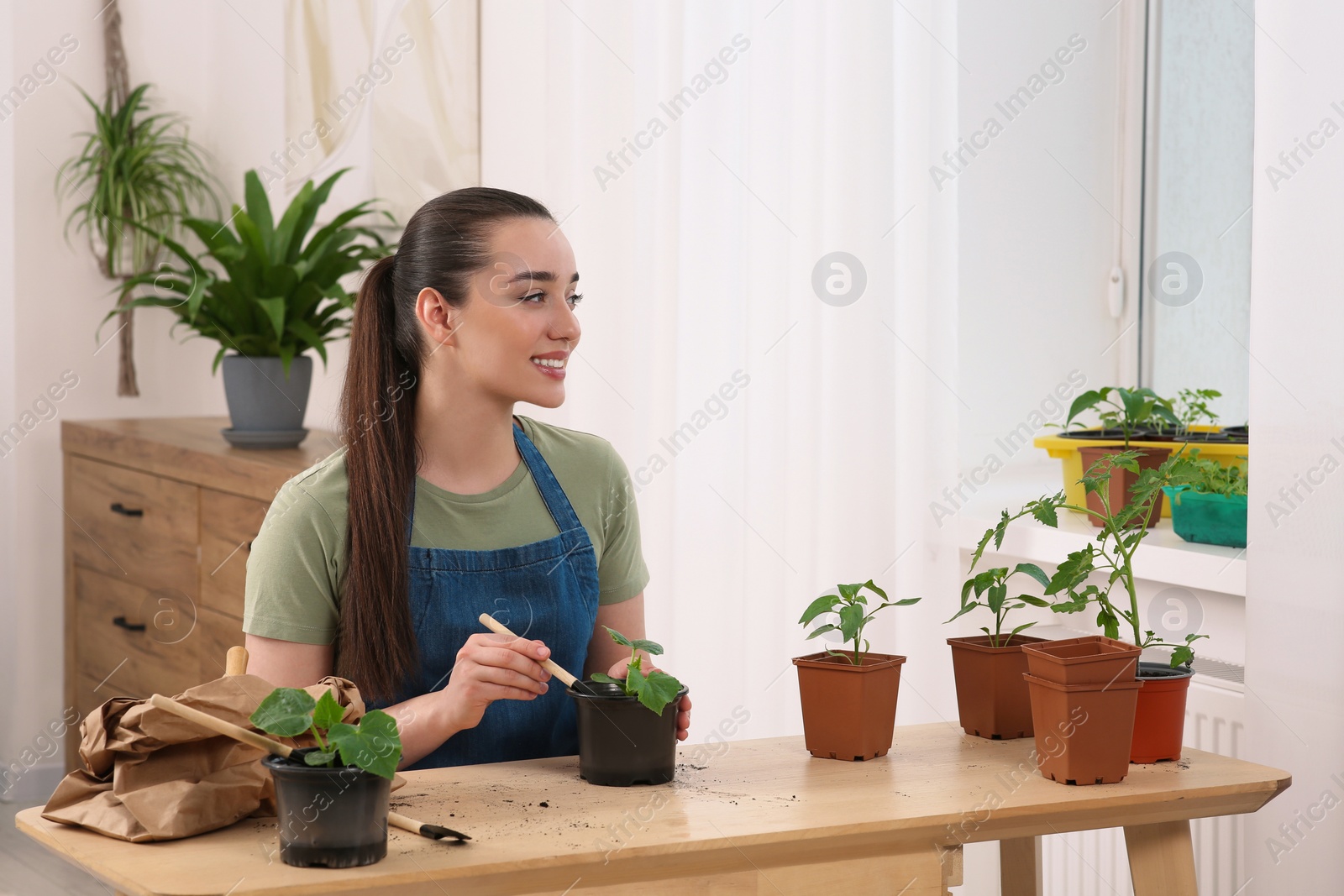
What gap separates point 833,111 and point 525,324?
0.82 metres

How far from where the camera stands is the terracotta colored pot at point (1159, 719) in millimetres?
1398

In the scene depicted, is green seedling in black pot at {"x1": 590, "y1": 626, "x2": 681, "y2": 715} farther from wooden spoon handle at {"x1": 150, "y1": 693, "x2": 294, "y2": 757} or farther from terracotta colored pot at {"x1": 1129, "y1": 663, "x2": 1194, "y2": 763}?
terracotta colored pot at {"x1": 1129, "y1": 663, "x2": 1194, "y2": 763}

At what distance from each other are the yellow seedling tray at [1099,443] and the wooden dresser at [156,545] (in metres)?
1.61

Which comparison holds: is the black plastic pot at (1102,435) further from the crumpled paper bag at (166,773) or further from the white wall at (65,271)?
the white wall at (65,271)

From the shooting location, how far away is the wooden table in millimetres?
1093

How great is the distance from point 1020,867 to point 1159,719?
1.31ft

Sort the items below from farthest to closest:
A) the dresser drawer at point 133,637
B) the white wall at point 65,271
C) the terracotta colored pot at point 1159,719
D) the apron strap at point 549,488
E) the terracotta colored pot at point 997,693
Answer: the white wall at point 65,271 → the dresser drawer at point 133,637 → the apron strap at point 549,488 → the terracotta colored pot at point 997,693 → the terracotta colored pot at point 1159,719

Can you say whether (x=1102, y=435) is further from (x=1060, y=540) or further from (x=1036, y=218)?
(x=1036, y=218)

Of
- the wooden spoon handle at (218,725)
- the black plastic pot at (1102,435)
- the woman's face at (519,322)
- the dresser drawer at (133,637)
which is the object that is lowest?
the dresser drawer at (133,637)

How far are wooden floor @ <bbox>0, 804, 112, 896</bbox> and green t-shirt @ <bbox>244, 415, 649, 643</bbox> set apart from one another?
193 centimetres

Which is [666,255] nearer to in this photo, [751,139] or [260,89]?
[751,139]

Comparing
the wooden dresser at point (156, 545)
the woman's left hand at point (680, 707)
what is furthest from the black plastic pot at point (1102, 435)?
the wooden dresser at point (156, 545)

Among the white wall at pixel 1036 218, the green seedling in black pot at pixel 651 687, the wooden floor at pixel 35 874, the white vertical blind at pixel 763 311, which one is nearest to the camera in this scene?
the green seedling in black pot at pixel 651 687

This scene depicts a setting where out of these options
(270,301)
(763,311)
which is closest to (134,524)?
(270,301)
